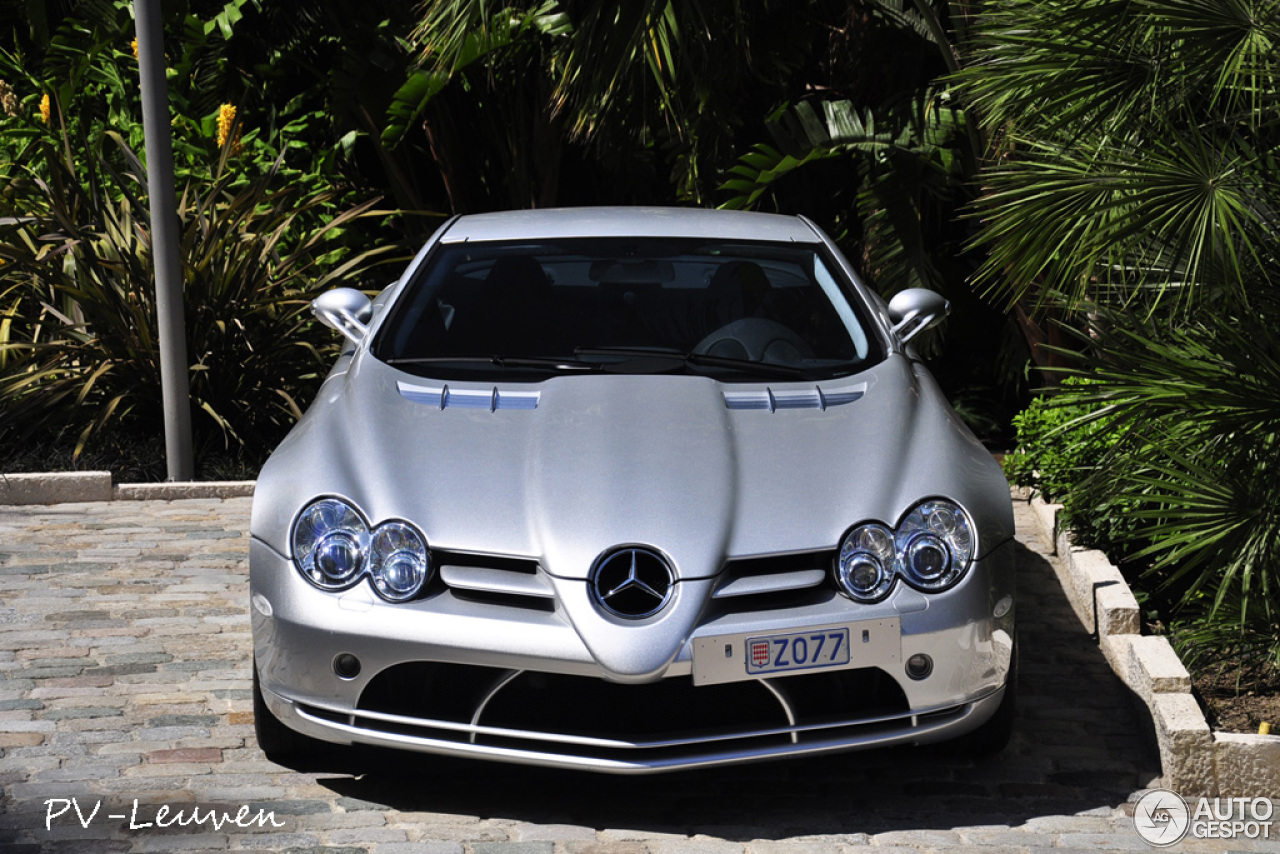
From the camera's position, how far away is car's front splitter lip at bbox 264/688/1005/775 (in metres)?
3.51

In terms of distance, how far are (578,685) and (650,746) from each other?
0.76 feet

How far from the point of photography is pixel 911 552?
11.9 ft

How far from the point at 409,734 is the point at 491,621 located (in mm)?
407

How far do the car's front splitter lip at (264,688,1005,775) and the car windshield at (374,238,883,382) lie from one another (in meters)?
1.19

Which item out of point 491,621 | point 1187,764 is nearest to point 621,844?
point 491,621

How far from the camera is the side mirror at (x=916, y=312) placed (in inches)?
190

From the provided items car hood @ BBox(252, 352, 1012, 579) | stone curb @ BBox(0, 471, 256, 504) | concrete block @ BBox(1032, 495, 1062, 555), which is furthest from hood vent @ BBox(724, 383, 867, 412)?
stone curb @ BBox(0, 471, 256, 504)

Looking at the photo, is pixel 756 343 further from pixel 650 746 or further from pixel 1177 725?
pixel 1177 725

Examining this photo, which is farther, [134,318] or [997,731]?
[134,318]

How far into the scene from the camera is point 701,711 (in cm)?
355

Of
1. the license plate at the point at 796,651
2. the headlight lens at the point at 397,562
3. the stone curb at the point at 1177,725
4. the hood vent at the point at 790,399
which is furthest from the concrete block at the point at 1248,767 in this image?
the headlight lens at the point at 397,562

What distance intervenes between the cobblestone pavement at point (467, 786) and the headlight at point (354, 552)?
0.63 metres

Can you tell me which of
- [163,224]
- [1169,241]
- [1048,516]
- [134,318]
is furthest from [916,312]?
[134,318]

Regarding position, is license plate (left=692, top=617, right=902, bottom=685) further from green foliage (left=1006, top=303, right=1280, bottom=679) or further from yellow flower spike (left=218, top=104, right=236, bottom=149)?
yellow flower spike (left=218, top=104, right=236, bottom=149)
